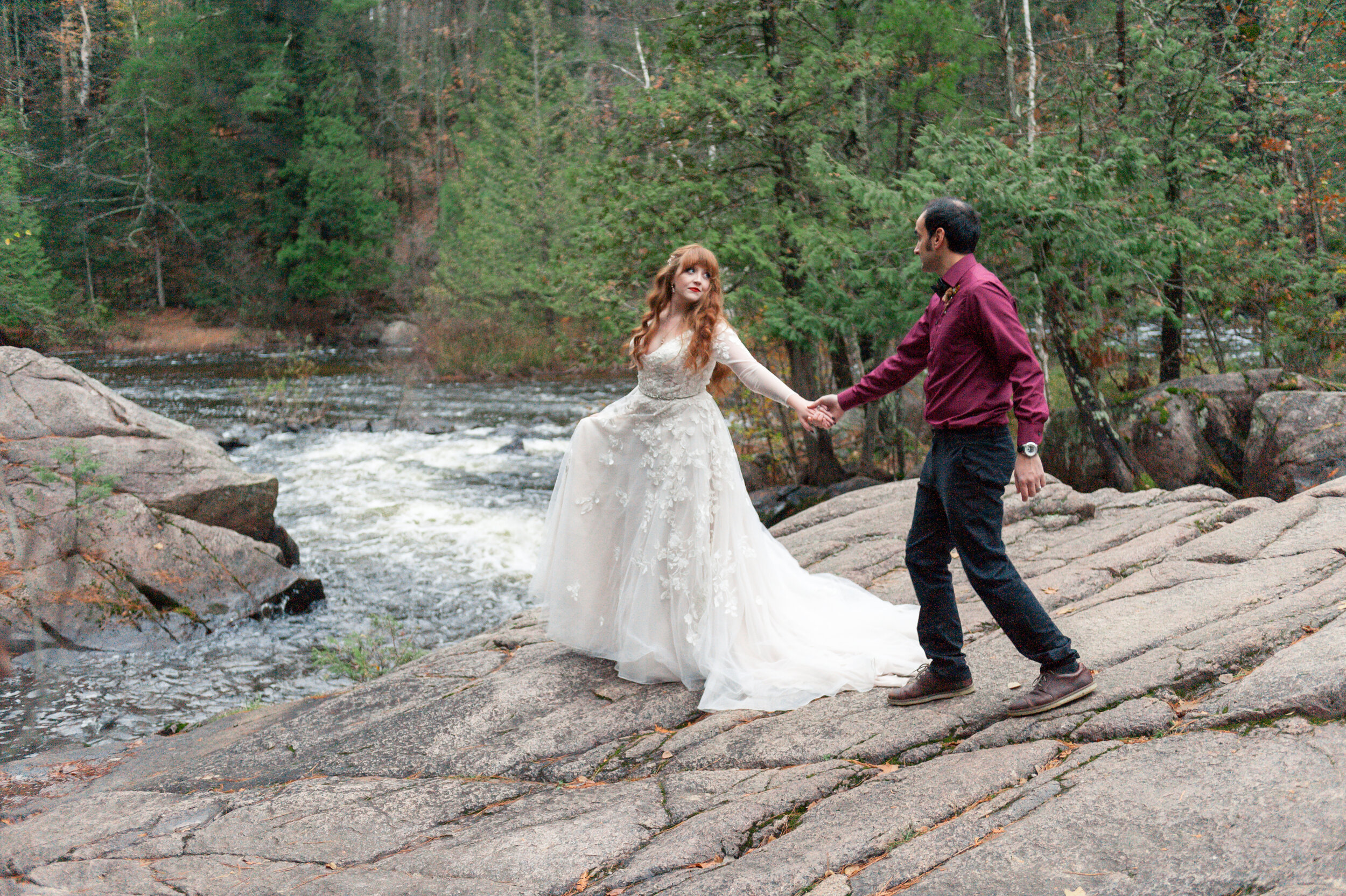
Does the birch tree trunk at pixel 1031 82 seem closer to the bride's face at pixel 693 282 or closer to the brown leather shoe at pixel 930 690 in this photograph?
the bride's face at pixel 693 282

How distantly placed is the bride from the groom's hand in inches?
2.4

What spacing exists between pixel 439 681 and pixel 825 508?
427cm

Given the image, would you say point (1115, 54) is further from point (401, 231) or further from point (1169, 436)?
point (401, 231)

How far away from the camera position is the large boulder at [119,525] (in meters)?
8.52

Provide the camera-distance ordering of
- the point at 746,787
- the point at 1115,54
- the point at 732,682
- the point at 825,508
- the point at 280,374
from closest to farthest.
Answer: the point at 746,787 < the point at 732,682 < the point at 825,508 < the point at 1115,54 < the point at 280,374

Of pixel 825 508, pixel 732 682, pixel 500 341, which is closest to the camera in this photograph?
pixel 732 682

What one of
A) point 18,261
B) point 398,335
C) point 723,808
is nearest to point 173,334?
point 398,335

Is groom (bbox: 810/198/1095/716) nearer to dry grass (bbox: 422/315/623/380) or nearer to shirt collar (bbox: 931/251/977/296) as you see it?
shirt collar (bbox: 931/251/977/296)

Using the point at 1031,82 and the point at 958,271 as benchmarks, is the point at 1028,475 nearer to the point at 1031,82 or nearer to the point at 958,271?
the point at 958,271

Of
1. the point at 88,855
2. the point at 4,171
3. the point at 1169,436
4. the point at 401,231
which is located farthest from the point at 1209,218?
the point at 401,231

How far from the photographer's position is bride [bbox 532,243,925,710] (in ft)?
16.9

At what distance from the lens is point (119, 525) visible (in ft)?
29.6

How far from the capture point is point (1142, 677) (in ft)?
12.9

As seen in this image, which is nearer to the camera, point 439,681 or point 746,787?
point 746,787
